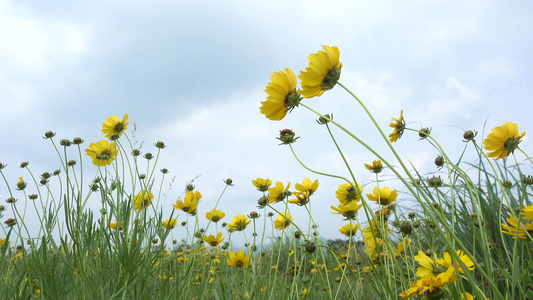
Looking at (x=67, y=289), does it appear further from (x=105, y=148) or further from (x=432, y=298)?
(x=432, y=298)

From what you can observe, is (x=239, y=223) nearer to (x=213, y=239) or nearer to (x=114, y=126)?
(x=213, y=239)

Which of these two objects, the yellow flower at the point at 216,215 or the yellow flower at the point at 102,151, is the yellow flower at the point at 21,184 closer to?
the yellow flower at the point at 102,151

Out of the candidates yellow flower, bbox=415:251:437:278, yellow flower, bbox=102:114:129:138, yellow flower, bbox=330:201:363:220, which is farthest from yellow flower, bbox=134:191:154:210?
yellow flower, bbox=415:251:437:278

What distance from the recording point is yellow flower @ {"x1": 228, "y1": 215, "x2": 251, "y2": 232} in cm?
211

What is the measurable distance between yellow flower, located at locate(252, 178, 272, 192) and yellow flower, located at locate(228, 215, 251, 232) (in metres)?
0.26

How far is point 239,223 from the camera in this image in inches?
83.4

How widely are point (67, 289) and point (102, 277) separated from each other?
17 cm

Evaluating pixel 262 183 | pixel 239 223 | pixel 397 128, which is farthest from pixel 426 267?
pixel 239 223

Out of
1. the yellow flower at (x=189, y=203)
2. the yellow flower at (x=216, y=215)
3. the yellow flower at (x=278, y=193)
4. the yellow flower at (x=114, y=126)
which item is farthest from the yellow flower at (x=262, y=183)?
the yellow flower at (x=114, y=126)

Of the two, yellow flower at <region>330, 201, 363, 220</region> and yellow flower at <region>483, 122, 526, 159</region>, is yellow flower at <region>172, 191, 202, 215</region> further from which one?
yellow flower at <region>483, 122, 526, 159</region>

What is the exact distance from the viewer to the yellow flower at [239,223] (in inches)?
82.9

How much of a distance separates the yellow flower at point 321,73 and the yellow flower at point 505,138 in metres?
0.68

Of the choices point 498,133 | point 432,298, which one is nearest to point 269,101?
point 432,298

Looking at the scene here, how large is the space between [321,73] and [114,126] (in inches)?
57.9
